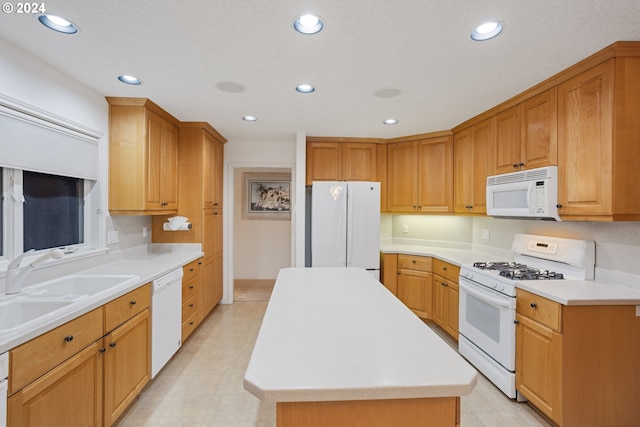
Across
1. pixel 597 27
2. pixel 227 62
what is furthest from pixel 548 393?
pixel 227 62

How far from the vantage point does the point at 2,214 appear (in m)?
1.83

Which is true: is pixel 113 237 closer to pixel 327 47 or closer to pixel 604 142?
pixel 327 47

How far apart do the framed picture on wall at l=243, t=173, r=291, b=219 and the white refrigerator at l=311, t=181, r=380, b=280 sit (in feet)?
5.98

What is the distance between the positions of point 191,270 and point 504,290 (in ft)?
9.29

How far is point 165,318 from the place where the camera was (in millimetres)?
2463

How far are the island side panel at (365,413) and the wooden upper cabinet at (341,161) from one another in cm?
317

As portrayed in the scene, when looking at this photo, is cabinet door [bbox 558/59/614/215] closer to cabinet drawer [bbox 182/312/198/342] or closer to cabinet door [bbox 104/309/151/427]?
cabinet door [bbox 104/309/151/427]

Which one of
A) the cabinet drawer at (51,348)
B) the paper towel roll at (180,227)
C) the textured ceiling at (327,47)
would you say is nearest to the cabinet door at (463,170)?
the textured ceiling at (327,47)

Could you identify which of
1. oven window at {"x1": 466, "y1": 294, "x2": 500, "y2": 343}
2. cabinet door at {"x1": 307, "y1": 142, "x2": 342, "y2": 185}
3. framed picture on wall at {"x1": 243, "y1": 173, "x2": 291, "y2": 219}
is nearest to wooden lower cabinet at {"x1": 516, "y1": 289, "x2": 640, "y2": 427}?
oven window at {"x1": 466, "y1": 294, "x2": 500, "y2": 343}

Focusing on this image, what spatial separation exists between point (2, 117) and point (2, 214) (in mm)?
585

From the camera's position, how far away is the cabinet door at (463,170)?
327cm

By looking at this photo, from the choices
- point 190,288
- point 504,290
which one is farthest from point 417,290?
point 190,288

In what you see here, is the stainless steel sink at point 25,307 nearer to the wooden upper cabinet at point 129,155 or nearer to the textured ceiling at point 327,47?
the wooden upper cabinet at point 129,155

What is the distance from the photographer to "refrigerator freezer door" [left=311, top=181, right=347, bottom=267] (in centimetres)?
352
